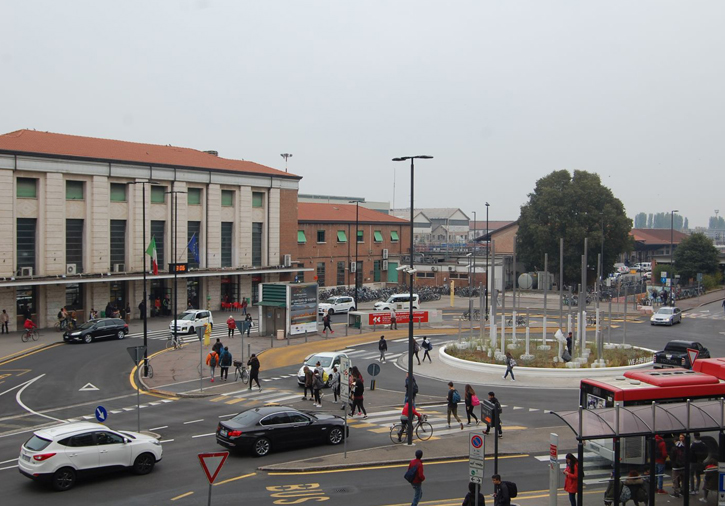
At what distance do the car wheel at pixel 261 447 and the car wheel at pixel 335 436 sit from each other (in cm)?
193

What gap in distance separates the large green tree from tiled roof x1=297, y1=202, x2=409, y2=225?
1610cm

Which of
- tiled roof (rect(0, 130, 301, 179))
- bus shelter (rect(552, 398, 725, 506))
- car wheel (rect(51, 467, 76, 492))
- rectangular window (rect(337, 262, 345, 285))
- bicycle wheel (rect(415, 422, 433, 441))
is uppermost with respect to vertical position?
tiled roof (rect(0, 130, 301, 179))

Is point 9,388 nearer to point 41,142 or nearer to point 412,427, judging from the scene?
point 412,427

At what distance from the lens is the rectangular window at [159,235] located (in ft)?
173

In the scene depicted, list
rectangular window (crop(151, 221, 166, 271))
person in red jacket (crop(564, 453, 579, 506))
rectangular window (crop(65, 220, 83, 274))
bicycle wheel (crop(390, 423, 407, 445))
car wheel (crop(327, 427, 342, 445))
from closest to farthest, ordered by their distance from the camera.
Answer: person in red jacket (crop(564, 453, 579, 506))
car wheel (crop(327, 427, 342, 445))
bicycle wheel (crop(390, 423, 407, 445))
rectangular window (crop(65, 220, 83, 274))
rectangular window (crop(151, 221, 166, 271))

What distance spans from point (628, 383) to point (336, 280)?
186ft

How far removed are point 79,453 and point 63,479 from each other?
0.63 metres

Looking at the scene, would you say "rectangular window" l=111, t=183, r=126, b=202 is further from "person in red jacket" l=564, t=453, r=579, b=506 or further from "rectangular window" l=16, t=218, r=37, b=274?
"person in red jacket" l=564, t=453, r=579, b=506

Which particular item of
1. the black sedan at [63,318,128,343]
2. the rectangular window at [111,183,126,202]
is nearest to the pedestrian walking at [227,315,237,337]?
the black sedan at [63,318,128,343]

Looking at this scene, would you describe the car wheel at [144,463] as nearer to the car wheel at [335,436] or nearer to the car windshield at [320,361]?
the car wheel at [335,436]

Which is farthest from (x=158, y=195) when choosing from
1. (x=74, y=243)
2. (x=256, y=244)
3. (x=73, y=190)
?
(x=256, y=244)

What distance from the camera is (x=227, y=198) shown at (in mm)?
58938

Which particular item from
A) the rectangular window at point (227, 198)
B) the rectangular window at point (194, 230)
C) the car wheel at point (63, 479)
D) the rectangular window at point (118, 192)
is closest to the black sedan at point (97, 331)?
the rectangular window at point (118, 192)

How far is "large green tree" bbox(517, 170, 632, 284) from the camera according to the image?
74312mm
